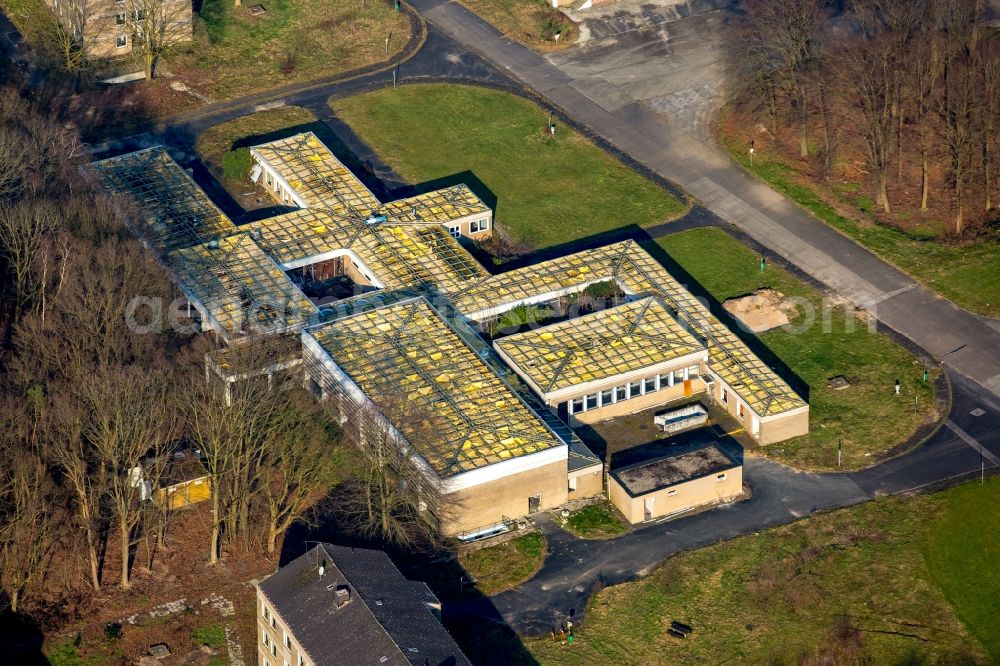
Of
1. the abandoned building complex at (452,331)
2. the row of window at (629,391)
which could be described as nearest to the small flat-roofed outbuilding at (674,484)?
the abandoned building complex at (452,331)

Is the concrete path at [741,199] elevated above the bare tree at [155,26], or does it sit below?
above

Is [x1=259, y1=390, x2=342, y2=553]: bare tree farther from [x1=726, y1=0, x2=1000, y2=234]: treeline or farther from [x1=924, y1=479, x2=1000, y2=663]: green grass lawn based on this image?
[x1=726, y1=0, x2=1000, y2=234]: treeline

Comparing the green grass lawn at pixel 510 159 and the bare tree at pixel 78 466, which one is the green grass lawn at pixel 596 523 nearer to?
the bare tree at pixel 78 466

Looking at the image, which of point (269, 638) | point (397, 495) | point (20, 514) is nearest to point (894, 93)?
point (397, 495)

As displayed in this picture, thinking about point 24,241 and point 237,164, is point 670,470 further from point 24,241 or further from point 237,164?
point 237,164

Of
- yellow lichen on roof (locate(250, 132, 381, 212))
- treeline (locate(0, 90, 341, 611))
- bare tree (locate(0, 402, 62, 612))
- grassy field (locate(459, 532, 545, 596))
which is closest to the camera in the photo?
bare tree (locate(0, 402, 62, 612))

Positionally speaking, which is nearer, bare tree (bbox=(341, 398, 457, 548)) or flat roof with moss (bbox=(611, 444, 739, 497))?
bare tree (bbox=(341, 398, 457, 548))

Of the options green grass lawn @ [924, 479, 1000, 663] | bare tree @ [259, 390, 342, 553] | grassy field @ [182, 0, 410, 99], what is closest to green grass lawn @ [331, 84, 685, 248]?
grassy field @ [182, 0, 410, 99]
